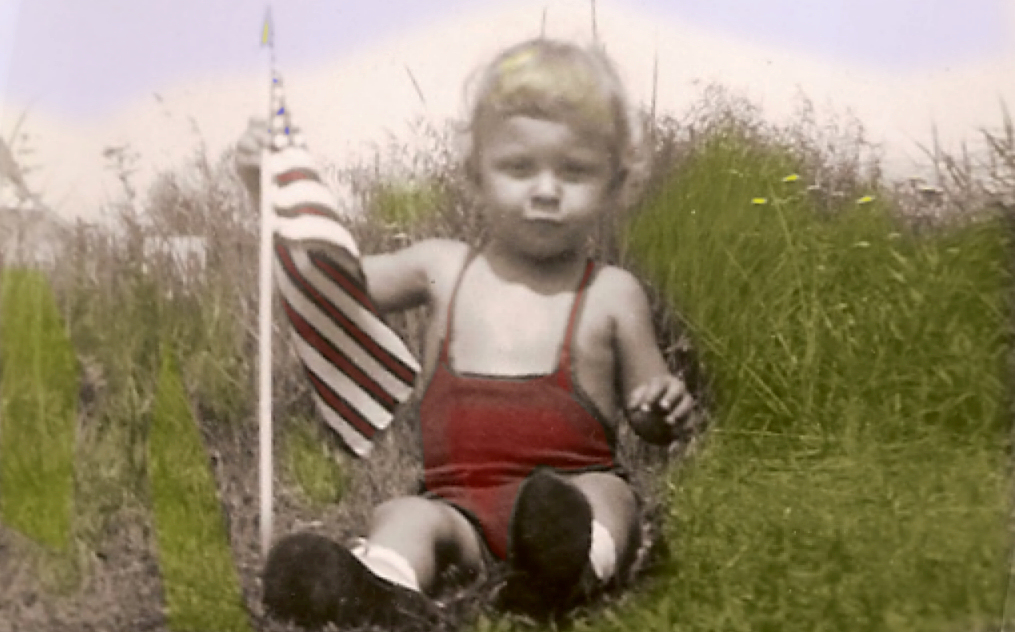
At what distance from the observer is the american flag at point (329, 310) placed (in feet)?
10.3

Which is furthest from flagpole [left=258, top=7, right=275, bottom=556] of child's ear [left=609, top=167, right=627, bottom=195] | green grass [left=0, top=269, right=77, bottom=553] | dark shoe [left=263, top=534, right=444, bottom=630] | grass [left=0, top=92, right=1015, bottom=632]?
child's ear [left=609, top=167, right=627, bottom=195]

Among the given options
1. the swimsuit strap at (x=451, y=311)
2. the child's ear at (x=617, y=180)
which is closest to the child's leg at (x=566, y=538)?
the swimsuit strap at (x=451, y=311)

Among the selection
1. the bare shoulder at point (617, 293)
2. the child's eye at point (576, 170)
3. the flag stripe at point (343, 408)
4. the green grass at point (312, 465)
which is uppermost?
the child's eye at point (576, 170)

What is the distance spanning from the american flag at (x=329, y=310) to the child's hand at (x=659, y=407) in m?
0.59

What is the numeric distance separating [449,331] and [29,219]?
1.21 meters

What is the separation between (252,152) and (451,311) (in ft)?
2.22

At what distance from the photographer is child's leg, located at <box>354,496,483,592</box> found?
10.2ft

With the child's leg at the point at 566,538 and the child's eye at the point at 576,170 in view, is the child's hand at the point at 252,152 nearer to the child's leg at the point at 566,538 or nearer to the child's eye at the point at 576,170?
the child's eye at the point at 576,170

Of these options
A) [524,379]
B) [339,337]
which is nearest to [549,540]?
[524,379]

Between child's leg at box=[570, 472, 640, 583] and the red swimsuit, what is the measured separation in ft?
0.14

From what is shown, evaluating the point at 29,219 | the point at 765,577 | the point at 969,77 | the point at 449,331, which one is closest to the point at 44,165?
the point at 29,219

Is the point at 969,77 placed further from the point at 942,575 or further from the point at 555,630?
the point at 555,630

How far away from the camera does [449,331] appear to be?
313cm

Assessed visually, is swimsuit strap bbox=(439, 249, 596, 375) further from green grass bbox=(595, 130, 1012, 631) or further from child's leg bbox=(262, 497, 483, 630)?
child's leg bbox=(262, 497, 483, 630)
